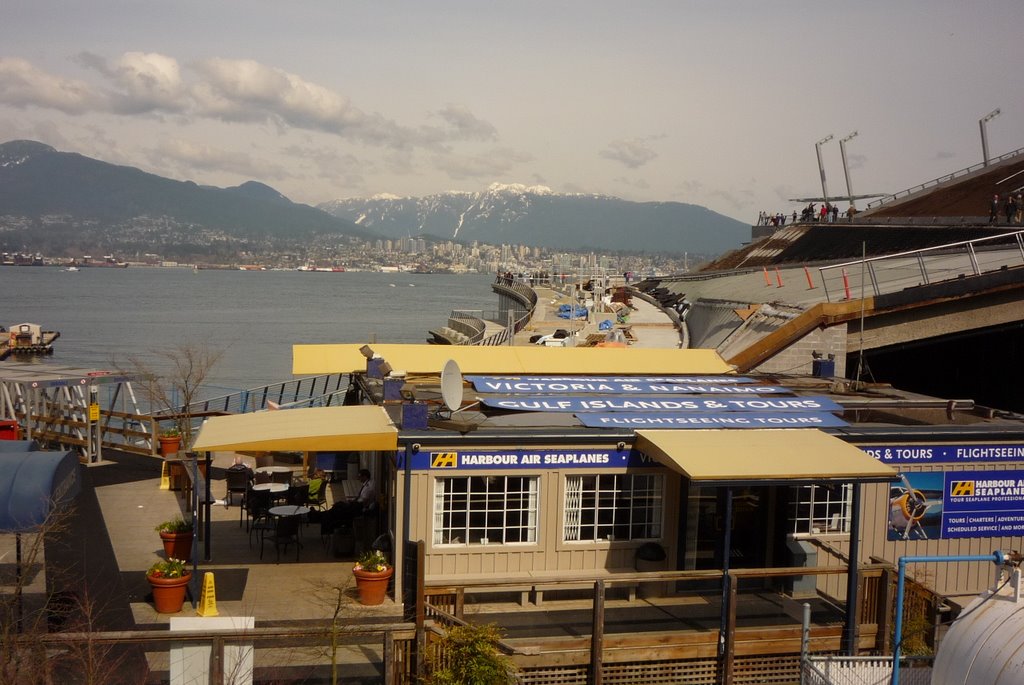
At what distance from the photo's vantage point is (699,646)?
10.5 m

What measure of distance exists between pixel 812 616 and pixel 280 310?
475ft

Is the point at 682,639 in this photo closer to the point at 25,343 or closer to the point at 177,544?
the point at 177,544

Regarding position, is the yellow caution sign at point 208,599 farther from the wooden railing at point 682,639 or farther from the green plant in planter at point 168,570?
the wooden railing at point 682,639

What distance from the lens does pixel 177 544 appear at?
1277cm

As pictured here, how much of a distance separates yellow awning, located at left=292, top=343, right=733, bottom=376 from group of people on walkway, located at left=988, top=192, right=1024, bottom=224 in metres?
26.8

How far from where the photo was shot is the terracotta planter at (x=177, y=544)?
12.7 m

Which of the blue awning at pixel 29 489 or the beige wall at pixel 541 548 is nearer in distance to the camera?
the blue awning at pixel 29 489

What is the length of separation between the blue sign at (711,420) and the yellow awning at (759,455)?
24.5 inches

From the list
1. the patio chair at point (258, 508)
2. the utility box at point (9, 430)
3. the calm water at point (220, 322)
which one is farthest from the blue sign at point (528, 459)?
the calm water at point (220, 322)

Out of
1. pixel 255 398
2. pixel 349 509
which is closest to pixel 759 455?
pixel 349 509

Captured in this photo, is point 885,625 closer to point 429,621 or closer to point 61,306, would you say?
point 429,621

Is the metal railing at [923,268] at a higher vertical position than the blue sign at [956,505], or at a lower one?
higher

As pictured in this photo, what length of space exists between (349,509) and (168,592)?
2.95 m

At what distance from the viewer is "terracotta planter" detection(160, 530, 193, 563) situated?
41.8 ft
